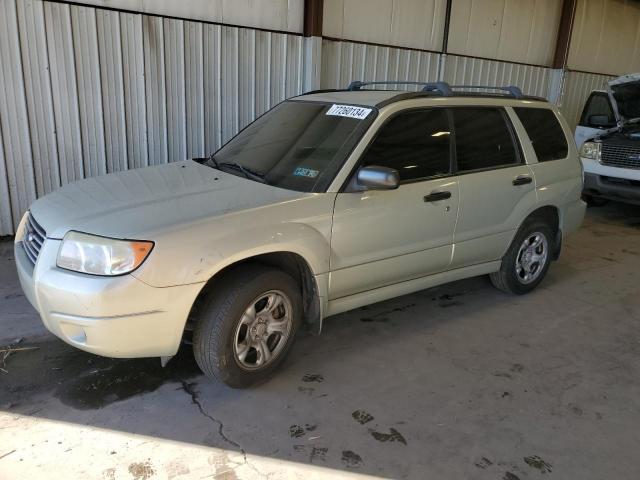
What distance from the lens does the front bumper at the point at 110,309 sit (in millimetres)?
2721

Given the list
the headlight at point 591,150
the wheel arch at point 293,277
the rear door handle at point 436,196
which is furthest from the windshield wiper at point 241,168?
the headlight at point 591,150

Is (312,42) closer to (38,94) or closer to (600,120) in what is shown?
(38,94)

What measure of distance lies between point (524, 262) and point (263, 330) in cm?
280

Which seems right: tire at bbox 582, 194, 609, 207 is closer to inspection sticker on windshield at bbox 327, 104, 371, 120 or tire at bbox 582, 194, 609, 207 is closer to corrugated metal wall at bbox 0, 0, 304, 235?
corrugated metal wall at bbox 0, 0, 304, 235

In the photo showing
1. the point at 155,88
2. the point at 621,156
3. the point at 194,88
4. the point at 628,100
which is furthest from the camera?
the point at 628,100

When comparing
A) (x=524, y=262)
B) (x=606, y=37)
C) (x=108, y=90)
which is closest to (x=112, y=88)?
(x=108, y=90)

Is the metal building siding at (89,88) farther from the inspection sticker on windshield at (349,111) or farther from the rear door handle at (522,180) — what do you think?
the rear door handle at (522,180)

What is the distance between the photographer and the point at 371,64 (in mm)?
8391

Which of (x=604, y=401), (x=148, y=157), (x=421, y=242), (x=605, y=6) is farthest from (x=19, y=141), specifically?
(x=605, y=6)

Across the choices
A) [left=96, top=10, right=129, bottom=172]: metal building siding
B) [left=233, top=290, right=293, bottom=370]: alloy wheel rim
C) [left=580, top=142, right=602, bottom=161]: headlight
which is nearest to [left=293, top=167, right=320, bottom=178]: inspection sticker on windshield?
[left=233, top=290, right=293, bottom=370]: alloy wheel rim

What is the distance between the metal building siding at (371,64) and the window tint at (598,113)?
2746 mm

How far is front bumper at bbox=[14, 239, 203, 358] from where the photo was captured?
A: 272cm

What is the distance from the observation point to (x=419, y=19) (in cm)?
898

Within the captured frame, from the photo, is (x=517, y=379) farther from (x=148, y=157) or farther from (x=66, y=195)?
(x=148, y=157)
